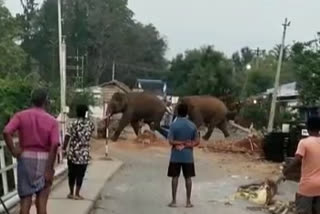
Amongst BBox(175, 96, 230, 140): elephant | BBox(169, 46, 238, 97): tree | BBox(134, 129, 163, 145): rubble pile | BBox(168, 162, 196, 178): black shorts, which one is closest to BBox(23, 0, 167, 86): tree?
BBox(169, 46, 238, 97): tree

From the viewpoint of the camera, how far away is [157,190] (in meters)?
15.9

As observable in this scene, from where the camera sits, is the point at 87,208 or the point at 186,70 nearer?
the point at 87,208

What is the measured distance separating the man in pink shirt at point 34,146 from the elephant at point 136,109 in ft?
73.1

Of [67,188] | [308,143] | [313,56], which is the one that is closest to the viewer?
[308,143]

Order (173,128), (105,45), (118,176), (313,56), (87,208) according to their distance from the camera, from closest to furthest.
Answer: (87,208), (173,128), (118,176), (313,56), (105,45)

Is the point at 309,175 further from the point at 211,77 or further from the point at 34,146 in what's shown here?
the point at 211,77

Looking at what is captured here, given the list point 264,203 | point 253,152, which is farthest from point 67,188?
point 253,152

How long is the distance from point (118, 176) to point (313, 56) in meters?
11.8

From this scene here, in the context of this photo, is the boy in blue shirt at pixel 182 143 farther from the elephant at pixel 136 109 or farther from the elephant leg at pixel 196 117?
the elephant leg at pixel 196 117

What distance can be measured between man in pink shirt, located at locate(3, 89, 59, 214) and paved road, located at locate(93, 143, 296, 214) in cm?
407

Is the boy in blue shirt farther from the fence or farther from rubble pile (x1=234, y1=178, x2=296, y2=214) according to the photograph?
the fence

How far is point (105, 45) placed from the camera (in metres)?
87.8

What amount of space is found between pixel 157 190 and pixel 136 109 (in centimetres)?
1668

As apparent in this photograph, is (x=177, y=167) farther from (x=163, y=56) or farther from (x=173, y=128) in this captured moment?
(x=163, y=56)
